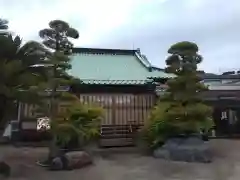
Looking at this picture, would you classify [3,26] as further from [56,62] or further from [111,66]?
[111,66]

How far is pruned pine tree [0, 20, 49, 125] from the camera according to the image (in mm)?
9234

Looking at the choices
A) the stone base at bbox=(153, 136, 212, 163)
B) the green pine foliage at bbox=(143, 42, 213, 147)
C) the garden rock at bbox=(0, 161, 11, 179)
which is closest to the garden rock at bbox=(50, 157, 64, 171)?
the garden rock at bbox=(0, 161, 11, 179)

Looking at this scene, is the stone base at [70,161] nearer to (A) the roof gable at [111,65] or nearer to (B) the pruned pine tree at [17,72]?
(B) the pruned pine tree at [17,72]

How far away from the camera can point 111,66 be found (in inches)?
757

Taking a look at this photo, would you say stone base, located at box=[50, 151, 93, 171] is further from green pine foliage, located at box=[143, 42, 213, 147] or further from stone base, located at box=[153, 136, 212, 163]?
green pine foliage, located at box=[143, 42, 213, 147]

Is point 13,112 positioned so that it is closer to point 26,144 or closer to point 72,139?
point 72,139

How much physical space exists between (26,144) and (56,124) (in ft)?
Result: 17.7

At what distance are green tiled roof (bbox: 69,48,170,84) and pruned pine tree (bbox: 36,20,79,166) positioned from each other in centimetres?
545

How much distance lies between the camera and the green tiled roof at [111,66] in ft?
58.0

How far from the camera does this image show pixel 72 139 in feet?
39.1

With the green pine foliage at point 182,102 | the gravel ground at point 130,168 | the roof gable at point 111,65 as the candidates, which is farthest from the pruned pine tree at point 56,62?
the roof gable at point 111,65

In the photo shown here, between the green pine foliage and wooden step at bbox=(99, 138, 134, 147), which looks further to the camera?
wooden step at bbox=(99, 138, 134, 147)

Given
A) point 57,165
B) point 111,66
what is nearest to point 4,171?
point 57,165

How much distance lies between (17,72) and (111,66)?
10.0 meters
